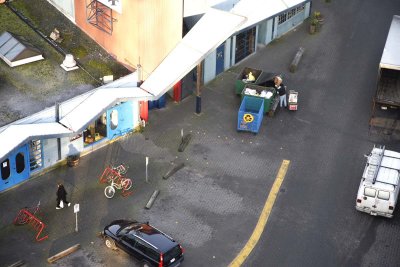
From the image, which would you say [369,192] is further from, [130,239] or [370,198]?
[130,239]

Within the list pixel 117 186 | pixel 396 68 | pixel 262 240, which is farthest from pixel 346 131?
pixel 117 186

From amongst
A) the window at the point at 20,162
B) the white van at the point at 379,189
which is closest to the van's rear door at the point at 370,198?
the white van at the point at 379,189

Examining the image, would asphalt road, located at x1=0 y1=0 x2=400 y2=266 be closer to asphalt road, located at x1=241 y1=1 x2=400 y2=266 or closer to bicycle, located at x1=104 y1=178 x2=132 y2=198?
asphalt road, located at x1=241 y1=1 x2=400 y2=266

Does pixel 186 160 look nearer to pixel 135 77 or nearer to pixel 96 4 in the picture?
pixel 135 77

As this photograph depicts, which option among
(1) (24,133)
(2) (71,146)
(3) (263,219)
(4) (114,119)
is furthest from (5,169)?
(3) (263,219)

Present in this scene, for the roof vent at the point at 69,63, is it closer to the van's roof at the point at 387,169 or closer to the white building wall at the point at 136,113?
the white building wall at the point at 136,113
